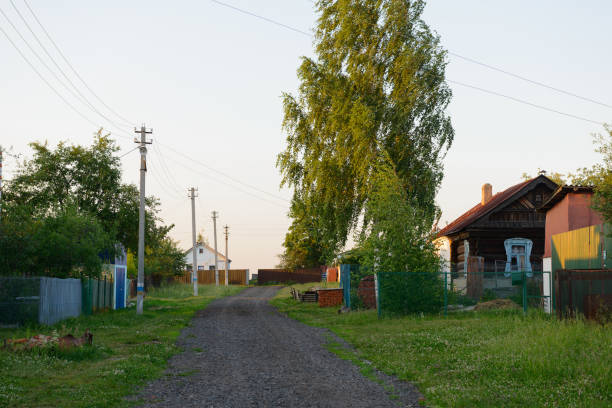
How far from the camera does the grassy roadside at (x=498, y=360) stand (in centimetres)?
982

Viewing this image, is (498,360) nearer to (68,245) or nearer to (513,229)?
(68,245)

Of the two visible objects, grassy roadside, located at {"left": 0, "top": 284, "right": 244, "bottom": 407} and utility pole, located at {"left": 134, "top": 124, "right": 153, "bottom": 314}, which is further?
utility pole, located at {"left": 134, "top": 124, "right": 153, "bottom": 314}

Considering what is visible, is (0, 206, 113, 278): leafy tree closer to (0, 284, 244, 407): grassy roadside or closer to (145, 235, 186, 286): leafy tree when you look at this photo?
(0, 284, 244, 407): grassy roadside

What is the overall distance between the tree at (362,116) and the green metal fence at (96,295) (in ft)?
36.7

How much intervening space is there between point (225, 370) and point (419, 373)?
426cm

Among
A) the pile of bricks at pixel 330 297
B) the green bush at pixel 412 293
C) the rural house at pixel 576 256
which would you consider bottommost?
the pile of bricks at pixel 330 297

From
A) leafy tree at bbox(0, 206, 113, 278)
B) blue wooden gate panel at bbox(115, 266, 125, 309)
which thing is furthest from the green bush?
blue wooden gate panel at bbox(115, 266, 125, 309)

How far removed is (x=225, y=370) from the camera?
1345 centimetres

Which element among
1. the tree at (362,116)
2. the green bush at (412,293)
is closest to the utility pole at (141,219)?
the tree at (362,116)

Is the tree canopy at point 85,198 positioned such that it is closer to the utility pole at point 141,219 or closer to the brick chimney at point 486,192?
the utility pole at point 141,219

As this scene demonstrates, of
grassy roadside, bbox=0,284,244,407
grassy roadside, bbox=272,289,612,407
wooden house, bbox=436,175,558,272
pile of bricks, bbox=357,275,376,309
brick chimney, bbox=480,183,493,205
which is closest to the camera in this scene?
grassy roadside, bbox=272,289,612,407

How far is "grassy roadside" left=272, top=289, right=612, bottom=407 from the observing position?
387 inches

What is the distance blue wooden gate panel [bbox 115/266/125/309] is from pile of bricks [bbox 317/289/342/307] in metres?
12.2

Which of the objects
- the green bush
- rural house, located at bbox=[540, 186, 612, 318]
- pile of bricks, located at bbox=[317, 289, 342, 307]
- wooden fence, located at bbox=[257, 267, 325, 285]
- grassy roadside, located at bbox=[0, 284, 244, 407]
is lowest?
wooden fence, located at bbox=[257, 267, 325, 285]
